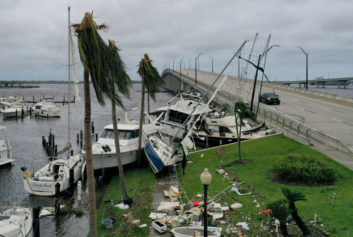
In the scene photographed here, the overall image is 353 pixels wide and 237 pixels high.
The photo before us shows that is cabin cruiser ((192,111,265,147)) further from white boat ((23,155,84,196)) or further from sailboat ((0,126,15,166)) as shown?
sailboat ((0,126,15,166))

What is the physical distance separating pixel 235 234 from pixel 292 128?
1614 centimetres

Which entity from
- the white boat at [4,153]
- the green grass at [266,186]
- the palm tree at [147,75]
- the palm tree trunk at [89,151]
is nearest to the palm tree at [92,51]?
the palm tree trunk at [89,151]

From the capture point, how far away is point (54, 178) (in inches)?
886

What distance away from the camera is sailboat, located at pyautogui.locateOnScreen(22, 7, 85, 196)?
21.7m

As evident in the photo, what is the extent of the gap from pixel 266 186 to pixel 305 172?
2.18m

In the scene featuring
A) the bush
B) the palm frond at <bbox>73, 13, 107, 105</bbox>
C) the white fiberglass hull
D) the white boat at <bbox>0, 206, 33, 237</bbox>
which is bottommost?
the white boat at <bbox>0, 206, 33, 237</bbox>

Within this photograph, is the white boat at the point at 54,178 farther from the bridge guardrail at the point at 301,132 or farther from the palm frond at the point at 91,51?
the bridge guardrail at the point at 301,132

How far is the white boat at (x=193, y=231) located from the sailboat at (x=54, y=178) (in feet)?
36.9

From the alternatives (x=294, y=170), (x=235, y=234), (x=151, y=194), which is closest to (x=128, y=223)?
(x=151, y=194)

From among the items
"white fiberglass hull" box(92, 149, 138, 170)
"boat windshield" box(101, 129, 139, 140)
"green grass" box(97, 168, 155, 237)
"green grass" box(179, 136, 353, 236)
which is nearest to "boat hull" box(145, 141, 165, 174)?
"green grass" box(97, 168, 155, 237)

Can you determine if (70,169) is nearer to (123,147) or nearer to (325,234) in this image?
(123,147)

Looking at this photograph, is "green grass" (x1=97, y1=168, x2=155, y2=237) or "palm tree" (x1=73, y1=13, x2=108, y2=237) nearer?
"palm tree" (x1=73, y1=13, x2=108, y2=237)

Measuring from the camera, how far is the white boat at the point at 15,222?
547 inches

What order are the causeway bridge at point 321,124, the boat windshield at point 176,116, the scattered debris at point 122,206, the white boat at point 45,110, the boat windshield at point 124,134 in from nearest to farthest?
1. the scattered debris at point 122,206
2. the causeway bridge at point 321,124
3. the boat windshield at point 124,134
4. the boat windshield at point 176,116
5. the white boat at point 45,110
